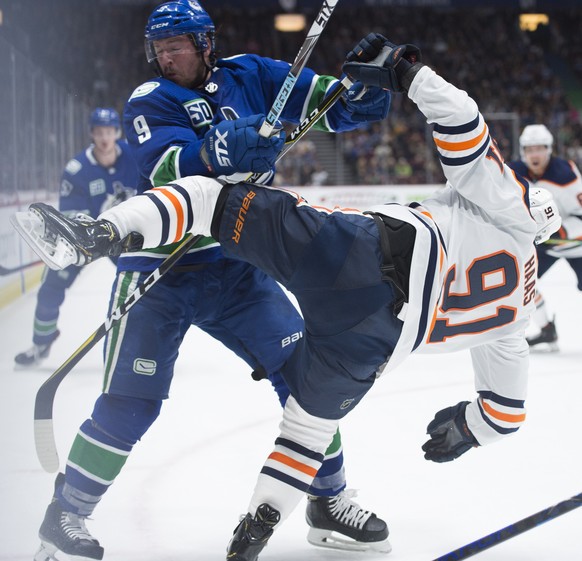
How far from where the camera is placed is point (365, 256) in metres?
1.78

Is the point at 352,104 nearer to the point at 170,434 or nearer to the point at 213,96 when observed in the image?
the point at 213,96

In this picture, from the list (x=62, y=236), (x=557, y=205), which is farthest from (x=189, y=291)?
(x=557, y=205)

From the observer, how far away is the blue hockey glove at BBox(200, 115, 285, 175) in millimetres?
1794

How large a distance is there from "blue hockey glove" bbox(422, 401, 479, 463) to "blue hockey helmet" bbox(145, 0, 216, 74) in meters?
1.04

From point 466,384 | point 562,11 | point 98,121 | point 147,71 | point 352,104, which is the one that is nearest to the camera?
point 352,104

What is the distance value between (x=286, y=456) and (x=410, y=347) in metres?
0.34

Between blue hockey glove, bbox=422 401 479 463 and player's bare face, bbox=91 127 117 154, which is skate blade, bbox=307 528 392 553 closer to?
blue hockey glove, bbox=422 401 479 463

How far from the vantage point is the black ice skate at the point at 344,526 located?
7.11 feet

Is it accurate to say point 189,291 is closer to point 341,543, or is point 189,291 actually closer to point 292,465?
point 292,465

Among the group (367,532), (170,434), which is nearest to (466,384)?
(170,434)

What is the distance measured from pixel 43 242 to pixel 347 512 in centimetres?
104

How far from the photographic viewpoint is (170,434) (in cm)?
323

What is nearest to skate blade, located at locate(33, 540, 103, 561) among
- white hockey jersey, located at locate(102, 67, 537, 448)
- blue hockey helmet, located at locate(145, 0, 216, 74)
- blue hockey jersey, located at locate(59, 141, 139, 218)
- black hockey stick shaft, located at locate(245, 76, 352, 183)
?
white hockey jersey, located at locate(102, 67, 537, 448)

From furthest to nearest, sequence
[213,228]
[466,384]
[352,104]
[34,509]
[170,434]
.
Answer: [466,384], [170,434], [34,509], [352,104], [213,228]
